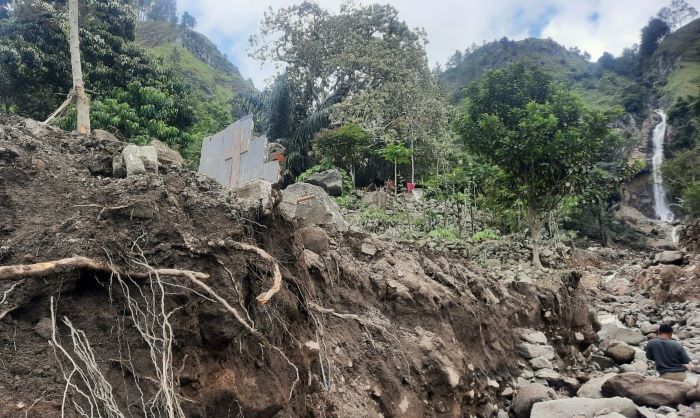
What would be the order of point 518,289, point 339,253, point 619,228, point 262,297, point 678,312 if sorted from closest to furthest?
point 262,297 → point 339,253 → point 518,289 → point 678,312 → point 619,228

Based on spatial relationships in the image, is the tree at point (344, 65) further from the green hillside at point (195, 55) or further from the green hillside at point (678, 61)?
the green hillside at point (678, 61)

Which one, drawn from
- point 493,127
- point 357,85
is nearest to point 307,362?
point 493,127

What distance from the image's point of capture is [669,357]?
7031 millimetres

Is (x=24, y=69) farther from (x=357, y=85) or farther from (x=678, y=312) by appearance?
(x=678, y=312)

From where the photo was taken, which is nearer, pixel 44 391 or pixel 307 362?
pixel 44 391

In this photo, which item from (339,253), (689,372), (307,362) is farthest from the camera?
(689,372)

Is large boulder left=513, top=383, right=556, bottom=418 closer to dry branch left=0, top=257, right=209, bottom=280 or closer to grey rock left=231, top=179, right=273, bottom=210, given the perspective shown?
grey rock left=231, top=179, right=273, bottom=210

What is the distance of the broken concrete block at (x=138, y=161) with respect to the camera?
3.49 metres

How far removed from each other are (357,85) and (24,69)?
14.3 metres

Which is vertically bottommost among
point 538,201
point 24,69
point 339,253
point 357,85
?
point 339,253

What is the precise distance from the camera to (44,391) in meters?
2.24

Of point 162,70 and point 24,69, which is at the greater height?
point 162,70

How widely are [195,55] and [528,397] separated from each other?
71.8 m

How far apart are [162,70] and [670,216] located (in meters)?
34.0
